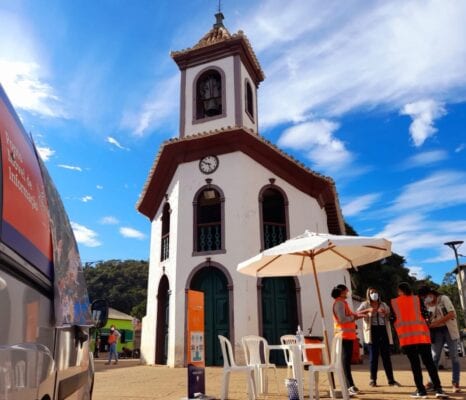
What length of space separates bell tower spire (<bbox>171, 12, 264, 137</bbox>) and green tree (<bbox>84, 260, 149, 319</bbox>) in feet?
130

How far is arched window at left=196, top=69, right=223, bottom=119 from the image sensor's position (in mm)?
16219

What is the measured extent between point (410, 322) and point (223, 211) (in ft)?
28.8

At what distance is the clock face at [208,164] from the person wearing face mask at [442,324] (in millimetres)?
8887

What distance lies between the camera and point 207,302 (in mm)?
13547

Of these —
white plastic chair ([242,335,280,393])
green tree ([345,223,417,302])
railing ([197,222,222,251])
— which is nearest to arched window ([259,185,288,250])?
railing ([197,222,222,251])

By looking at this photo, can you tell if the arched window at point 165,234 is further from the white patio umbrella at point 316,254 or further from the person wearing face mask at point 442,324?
the person wearing face mask at point 442,324

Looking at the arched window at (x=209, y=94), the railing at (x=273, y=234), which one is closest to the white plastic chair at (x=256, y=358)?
the railing at (x=273, y=234)

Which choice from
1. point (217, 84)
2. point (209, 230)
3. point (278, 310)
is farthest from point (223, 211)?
point (217, 84)

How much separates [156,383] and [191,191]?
727 centimetres

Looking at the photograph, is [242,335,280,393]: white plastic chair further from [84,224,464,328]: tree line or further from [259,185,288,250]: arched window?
[84,224,464,328]: tree line

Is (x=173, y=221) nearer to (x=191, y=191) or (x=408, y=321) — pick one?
(x=191, y=191)

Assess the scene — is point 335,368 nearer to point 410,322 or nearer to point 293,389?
point 293,389

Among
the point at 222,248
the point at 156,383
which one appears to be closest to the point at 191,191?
the point at 222,248

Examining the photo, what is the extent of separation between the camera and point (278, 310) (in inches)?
523
